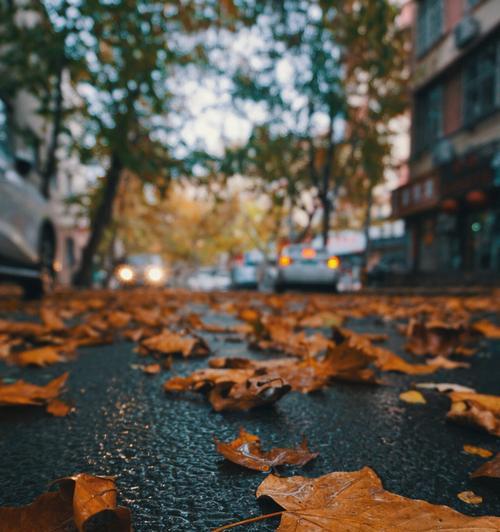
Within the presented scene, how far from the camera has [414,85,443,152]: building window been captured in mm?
18312

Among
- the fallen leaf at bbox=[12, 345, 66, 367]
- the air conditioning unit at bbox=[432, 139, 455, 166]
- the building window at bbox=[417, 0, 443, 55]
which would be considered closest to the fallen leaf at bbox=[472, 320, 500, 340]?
the fallen leaf at bbox=[12, 345, 66, 367]

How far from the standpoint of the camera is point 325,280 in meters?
13.3

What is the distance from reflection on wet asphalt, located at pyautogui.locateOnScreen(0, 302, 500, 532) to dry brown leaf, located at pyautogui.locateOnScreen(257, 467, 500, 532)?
5 cm

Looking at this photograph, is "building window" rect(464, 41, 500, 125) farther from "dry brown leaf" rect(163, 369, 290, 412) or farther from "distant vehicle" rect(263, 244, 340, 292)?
"dry brown leaf" rect(163, 369, 290, 412)

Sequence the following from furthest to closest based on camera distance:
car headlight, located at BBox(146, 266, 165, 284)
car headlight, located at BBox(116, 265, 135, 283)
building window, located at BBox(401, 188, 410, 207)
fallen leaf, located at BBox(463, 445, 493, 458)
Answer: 1. car headlight, located at BBox(146, 266, 165, 284)
2. car headlight, located at BBox(116, 265, 135, 283)
3. building window, located at BBox(401, 188, 410, 207)
4. fallen leaf, located at BBox(463, 445, 493, 458)

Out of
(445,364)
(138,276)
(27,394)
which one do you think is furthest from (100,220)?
(138,276)

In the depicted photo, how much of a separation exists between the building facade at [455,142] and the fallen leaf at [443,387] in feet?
39.5

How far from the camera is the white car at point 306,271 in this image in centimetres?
1322

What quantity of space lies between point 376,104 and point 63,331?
13.7 meters

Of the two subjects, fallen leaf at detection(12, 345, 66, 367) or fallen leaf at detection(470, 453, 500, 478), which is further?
fallen leaf at detection(12, 345, 66, 367)

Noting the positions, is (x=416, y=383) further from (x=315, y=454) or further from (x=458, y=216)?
(x=458, y=216)

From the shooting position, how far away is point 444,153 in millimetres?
16609

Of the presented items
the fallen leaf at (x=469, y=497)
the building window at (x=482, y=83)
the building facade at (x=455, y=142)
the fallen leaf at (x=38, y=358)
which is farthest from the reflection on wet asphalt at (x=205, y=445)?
the building window at (x=482, y=83)

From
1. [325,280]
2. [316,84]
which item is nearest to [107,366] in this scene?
[316,84]
